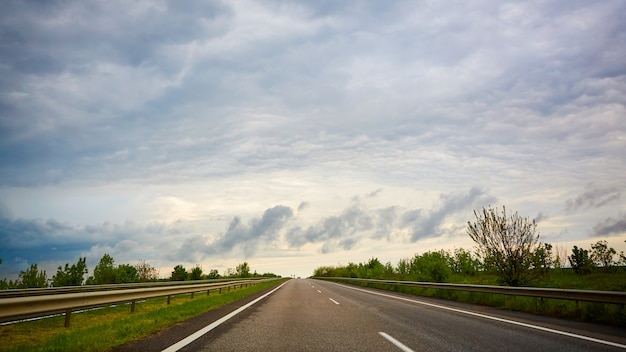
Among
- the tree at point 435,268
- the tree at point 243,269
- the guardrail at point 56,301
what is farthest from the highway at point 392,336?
the tree at point 243,269

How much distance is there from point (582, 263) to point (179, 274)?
6952 centimetres

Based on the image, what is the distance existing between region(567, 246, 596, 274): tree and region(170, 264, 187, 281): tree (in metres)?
67.4

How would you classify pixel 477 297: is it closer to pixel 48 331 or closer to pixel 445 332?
pixel 445 332

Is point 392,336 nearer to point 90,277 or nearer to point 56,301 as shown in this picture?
point 56,301

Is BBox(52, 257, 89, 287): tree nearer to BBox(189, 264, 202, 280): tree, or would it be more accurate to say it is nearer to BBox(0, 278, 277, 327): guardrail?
BBox(189, 264, 202, 280): tree

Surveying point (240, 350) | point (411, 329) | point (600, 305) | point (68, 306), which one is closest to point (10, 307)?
point (68, 306)

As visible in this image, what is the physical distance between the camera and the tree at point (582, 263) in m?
39.1

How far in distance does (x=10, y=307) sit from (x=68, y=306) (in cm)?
251

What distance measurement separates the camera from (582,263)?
1725 inches

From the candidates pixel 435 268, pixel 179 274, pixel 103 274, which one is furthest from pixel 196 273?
pixel 435 268

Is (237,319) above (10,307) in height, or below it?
below

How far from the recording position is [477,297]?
1641 cm

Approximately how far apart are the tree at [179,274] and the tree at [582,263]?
6739 cm

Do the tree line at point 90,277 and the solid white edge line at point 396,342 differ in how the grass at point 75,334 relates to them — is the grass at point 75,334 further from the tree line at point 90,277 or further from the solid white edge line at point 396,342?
the tree line at point 90,277
